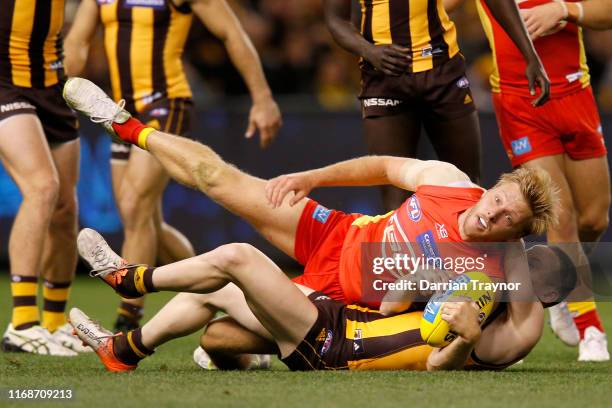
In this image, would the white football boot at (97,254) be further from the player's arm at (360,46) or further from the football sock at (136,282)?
the player's arm at (360,46)

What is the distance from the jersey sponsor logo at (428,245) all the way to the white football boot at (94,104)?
180 cm

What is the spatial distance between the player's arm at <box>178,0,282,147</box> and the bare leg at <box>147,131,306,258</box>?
65.7 inches

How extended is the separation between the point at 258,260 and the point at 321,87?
321 inches

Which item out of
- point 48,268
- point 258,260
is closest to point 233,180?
point 258,260

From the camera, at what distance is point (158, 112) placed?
27.2 feet

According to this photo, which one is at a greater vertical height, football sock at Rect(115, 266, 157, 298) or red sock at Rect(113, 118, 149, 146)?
red sock at Rect(113, 118, 149, 146)

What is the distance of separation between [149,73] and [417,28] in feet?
6.88

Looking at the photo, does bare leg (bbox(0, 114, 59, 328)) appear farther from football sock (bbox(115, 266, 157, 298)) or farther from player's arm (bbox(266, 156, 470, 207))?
player's arm (bbox(266, 156, 470, 207))

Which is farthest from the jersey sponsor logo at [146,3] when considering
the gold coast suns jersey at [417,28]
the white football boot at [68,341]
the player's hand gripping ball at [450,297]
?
the player's hand gripping ball at [450,297]

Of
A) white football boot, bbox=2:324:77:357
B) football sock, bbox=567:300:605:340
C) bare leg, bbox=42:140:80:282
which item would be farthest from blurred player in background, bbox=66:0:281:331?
football sock, bbox=567:300:605:340

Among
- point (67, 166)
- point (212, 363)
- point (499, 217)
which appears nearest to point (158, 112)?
point (67, 166)

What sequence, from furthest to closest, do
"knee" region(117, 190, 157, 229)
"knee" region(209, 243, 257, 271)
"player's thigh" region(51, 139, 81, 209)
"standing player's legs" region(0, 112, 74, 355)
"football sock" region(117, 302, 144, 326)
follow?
"knee" region(117, 190, 157, 229) < "football sock" region(117, 302, 144, 326) < "player's thigh" region(51, 139, 81, 209) < "standing player's legs" region(0, 112, 74, 355) < "knee" region(209, 243, 257, 271)

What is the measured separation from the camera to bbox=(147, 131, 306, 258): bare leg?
6384mm

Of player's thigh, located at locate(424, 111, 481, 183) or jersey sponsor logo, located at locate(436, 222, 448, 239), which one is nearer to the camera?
jersey sponsor logo, located at locate(436, 222, 448, 239)
